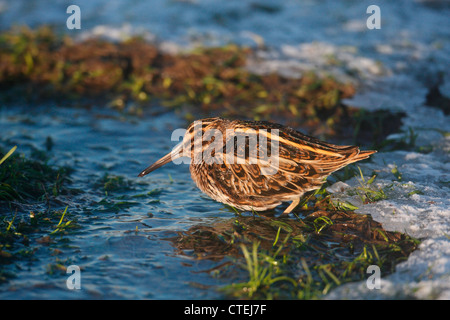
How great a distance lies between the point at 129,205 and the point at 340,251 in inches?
95.4

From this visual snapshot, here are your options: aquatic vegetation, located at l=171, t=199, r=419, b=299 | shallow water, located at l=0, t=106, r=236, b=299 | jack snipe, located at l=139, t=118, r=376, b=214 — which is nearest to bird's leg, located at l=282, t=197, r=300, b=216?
jack snipe, located at l=139, t=118, r=376, b=214

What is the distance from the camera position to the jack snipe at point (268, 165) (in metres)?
5.32

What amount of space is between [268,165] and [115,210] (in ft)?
5.90

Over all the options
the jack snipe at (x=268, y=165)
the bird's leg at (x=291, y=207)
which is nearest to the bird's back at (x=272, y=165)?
the jack snipe at (x=268, y=165)

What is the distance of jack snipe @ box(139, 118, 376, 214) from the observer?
5.32m

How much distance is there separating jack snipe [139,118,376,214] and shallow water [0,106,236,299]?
1.41 feet

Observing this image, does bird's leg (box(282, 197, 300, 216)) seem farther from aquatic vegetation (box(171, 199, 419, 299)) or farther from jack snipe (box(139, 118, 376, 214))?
aquatic vegetation (box(171, 199, 419, 299))

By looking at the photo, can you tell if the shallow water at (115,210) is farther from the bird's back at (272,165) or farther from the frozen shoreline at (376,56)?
the frozen shoreline at (376,56)

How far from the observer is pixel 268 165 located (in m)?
5.30

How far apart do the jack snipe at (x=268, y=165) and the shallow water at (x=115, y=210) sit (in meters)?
0.43

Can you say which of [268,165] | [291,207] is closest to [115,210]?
[268,165]

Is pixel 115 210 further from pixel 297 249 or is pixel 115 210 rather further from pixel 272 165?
pixel 297 249

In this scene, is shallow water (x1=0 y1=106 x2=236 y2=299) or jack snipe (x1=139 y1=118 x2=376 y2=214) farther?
jack snipe (x1=139 y1=118 x2=376 y2=214)

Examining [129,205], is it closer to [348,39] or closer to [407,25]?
[348,39]
